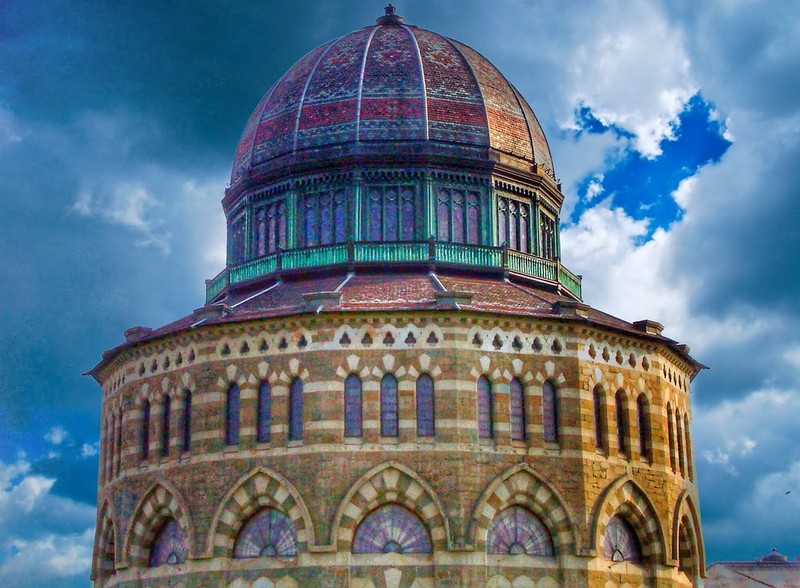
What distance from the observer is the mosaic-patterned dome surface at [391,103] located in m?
56.2

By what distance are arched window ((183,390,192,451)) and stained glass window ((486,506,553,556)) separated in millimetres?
11328

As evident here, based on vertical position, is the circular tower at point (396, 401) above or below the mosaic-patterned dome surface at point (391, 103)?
below

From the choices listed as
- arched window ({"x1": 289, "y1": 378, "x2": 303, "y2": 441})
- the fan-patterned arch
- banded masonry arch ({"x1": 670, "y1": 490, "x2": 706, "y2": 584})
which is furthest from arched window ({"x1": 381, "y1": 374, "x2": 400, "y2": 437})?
banded masonry arch ({"x1": 670, "y1": 490, "x2": 706, "y2": 584})

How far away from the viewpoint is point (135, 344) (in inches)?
2077

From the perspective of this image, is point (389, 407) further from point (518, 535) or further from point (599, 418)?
point (599, 418)

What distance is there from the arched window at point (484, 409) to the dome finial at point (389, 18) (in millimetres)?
20187

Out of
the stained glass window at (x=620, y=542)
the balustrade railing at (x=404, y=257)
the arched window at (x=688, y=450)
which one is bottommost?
the stained glass window at (x=620, y=542)

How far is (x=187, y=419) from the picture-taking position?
166 ft

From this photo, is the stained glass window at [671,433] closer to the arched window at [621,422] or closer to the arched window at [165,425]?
the arched window at [621,422]

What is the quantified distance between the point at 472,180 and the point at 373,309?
10059mm

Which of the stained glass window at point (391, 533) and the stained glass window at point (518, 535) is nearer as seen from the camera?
the stained glass window at point (391, 533)

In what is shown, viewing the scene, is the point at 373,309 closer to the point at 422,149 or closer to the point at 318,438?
the point at 318,438

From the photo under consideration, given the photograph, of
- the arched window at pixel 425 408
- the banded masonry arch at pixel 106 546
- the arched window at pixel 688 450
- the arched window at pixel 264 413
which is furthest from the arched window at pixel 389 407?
the arched window at pixel 688 450

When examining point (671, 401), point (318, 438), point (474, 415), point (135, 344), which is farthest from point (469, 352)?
point (135, 344)
